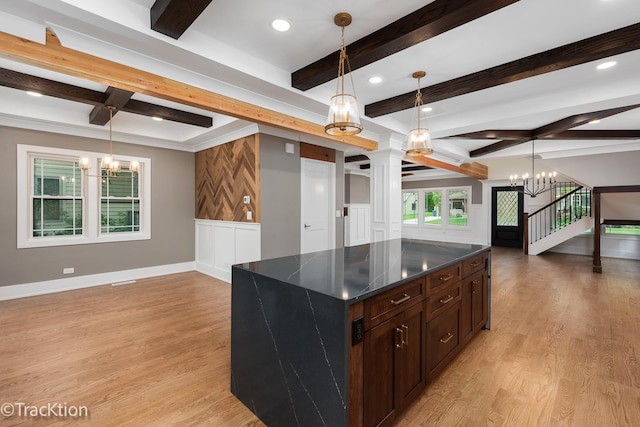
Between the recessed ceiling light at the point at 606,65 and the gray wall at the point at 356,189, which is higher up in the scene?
the recessed ceiling light at the point at 606,65

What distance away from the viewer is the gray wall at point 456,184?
9729mm

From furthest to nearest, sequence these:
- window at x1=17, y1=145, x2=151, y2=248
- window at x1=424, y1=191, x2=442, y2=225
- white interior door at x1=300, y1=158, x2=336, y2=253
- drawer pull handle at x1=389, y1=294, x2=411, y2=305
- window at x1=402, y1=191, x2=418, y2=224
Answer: window at x1=402, y1=191, x2=418, y2=224 < window at x1=424, y1=191, x2=442, y2=225 < white interior door at x1=300, y1=158, x2=336, y2=253 < window at x1=17, y1=145, x2=151, y2=248 < drawer pull handle at x1=389, y1=294, x2=411, y2=305

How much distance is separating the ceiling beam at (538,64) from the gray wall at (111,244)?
437 centimetres

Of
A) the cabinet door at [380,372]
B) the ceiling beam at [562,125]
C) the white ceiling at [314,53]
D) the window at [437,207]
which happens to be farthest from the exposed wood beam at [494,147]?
the cabinet door at [380,372]

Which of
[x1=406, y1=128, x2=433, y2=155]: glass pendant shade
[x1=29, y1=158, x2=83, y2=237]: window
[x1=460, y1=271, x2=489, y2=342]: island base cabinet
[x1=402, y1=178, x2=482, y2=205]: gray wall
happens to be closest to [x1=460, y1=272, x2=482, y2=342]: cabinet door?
[x1=460, y1=271, x2=489, y2=342]: island base cabinet

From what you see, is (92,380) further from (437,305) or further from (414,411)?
(437,305)

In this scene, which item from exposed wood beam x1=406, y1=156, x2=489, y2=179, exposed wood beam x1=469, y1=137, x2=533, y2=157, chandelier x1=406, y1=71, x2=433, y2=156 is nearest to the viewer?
chandelier x1=406, y1=71, x2=433, y2=156

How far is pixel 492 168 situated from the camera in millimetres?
9219

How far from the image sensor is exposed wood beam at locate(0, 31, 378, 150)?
2209 millimetres

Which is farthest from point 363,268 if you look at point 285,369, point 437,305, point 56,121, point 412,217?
point 412,217

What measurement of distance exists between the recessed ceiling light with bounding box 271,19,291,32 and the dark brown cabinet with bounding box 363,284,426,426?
7.73 ft

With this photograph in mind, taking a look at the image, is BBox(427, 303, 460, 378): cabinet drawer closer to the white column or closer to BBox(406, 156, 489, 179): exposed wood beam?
the white column

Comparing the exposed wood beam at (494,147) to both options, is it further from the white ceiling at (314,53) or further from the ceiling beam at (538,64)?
the ceiling beam at (538,64)

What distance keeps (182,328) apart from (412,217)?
9619mm
